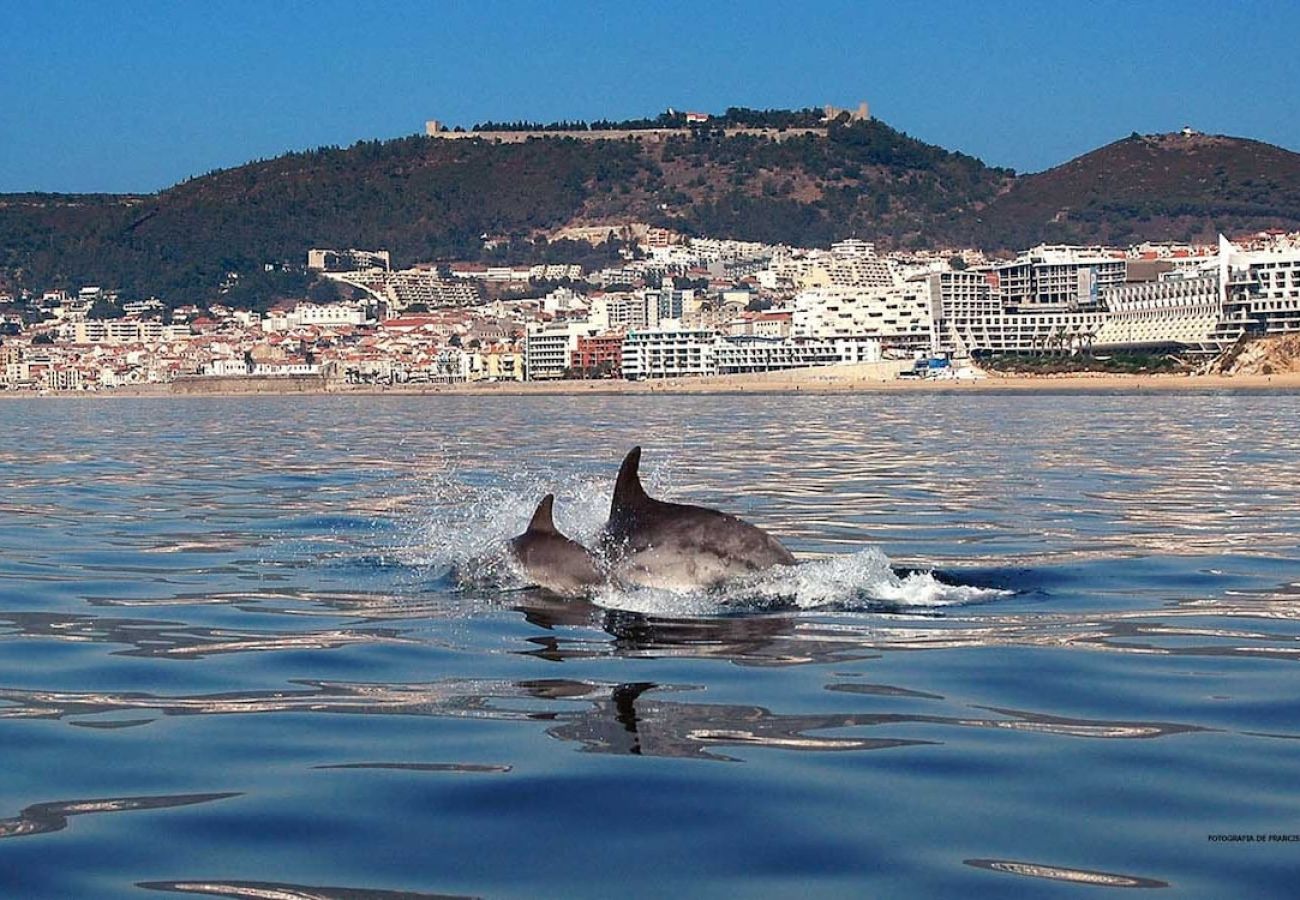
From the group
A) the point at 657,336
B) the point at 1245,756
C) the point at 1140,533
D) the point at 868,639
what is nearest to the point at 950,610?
the point at 868,639

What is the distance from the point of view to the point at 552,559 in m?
13.1

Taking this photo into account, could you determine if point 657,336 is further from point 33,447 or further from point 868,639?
point 868,639

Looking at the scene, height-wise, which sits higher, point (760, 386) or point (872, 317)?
point (872, 317)

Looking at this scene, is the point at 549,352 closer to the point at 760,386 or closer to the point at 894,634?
the point at 760,386

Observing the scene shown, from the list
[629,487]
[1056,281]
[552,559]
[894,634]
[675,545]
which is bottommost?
[894,634]

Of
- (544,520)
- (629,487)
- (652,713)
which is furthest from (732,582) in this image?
(652,713)

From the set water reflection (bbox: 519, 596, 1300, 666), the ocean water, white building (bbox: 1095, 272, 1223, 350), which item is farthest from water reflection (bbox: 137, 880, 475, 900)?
white building (bbox: 1095, 272, 1223, 350)

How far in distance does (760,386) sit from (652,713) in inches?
5754

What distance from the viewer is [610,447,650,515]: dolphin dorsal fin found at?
40.5 ft

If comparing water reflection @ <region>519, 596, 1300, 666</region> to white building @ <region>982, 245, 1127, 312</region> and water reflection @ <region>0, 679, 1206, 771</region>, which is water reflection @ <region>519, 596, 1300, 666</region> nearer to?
water reflection @ <region>0, 679, 1206, 771</region>

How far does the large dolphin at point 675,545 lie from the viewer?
12.5 metres

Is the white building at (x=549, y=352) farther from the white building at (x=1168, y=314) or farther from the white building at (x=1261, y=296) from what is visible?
the white building at (x=1261, y=296)

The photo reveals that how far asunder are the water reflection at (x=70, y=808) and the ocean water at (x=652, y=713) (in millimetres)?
21

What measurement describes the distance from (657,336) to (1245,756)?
171414 millimetres
